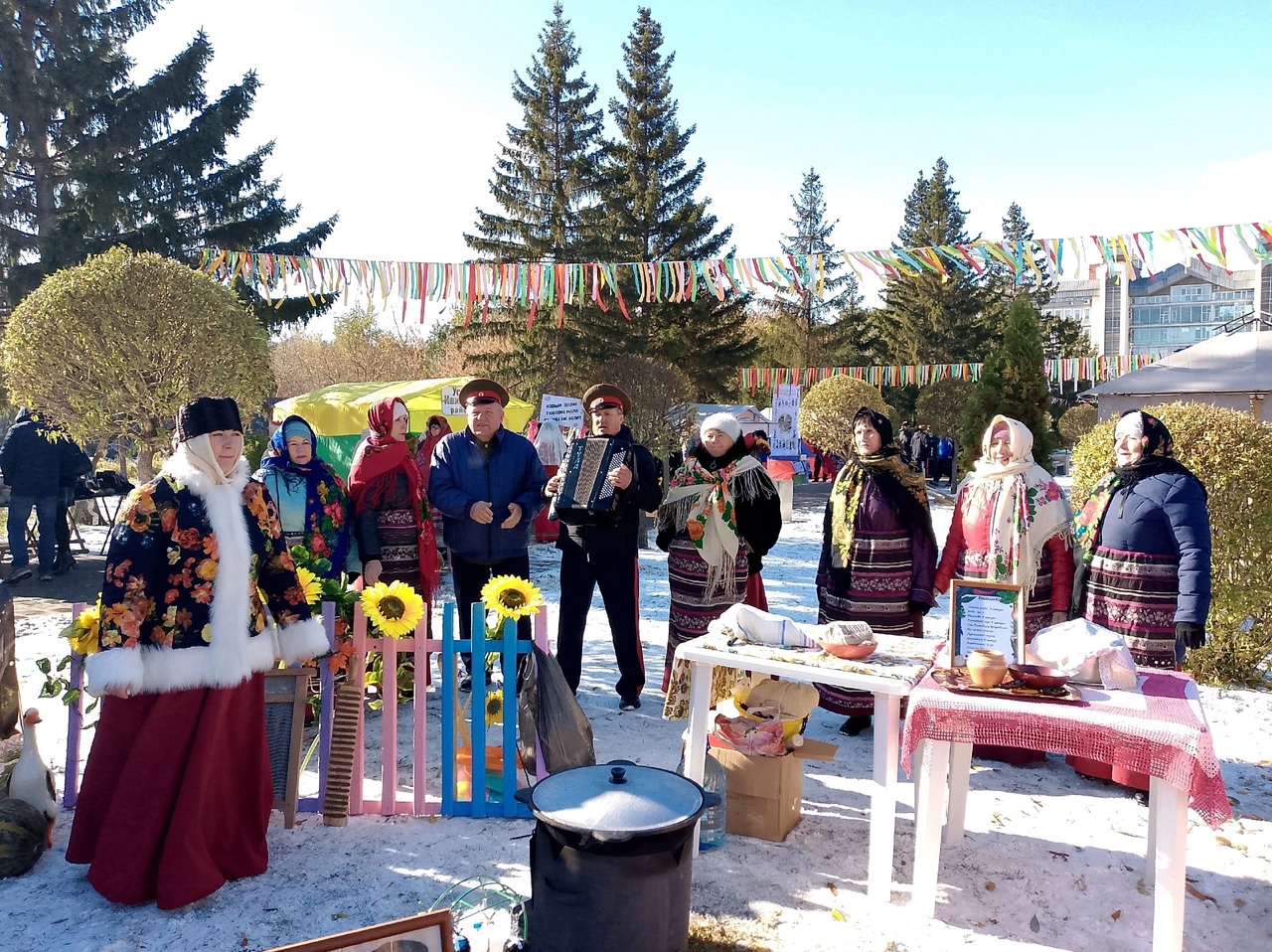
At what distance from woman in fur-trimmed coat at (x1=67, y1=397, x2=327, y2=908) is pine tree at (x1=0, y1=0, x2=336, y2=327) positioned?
1782cm

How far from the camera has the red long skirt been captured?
3002mm

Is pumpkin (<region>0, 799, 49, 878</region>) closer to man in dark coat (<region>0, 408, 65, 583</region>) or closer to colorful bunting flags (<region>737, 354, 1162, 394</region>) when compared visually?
man in dark coat (<region>0, 408, 65, 583</region>)

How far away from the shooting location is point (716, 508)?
4766 mm

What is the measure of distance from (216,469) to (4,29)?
21039 millimetres

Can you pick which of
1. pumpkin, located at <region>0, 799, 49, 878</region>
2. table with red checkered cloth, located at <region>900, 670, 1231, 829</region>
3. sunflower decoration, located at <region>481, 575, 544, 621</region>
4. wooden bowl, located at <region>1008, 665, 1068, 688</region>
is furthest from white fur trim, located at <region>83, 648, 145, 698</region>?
wooden bowl, located at <region>1008, 665, 1068, 688</region>

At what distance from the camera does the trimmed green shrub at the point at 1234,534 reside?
5.78m

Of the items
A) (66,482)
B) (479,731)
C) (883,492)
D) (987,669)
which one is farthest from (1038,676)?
(66,482)

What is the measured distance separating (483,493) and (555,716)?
1.80 m

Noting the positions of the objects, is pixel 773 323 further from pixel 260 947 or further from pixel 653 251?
pixel 260 947

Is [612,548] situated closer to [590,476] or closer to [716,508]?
[590,476]

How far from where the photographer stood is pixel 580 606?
5082 millimetres

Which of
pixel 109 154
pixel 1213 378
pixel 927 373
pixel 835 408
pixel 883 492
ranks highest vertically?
pixel 109 154

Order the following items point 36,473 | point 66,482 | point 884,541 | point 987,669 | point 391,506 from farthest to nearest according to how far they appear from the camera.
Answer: point 66,482
point 36,473
point 391,506
point 884,541
point 987,669

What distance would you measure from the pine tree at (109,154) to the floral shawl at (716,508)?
17190mm
